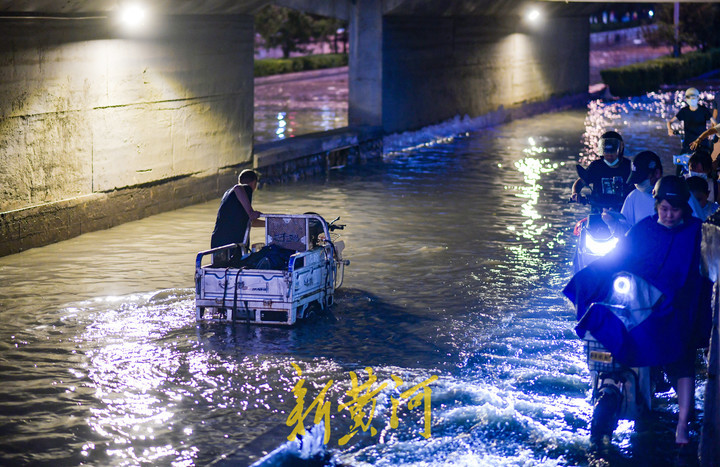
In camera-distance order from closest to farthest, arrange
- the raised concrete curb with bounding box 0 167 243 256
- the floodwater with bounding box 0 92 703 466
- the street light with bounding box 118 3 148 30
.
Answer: the floodwater with bounding box 0 92 703 466
the raised concrete curb with bounding box 0 167 243 256
the street light with bounding box 118 3 148 30

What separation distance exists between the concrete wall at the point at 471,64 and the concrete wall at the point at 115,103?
20.9 feet

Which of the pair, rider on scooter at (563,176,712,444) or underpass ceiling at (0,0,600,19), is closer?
rider on scooter at (563,176,712,444)

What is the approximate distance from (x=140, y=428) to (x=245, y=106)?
41.7 feet

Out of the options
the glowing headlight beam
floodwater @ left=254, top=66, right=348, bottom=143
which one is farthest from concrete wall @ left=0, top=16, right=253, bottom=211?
the glowing headlight beam

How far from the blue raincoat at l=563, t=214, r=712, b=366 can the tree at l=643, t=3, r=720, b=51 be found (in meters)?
50.8

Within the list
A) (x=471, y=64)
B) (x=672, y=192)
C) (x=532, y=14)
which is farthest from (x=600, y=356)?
(x=532, y=14)

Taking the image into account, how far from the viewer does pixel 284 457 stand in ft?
21.3

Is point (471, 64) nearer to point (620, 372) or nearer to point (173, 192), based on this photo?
point (173, 192)

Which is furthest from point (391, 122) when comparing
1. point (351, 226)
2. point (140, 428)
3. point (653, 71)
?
point (653, 71)

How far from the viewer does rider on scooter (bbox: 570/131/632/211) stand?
10031 mm

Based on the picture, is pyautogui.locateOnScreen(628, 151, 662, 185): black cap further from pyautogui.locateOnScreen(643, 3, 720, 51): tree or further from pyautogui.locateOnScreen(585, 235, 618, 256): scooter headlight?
pyautogui.locateOnScreen(643, 3, 720, 51): tree

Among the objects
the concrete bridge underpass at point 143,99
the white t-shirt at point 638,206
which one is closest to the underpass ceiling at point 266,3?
the concrete bridge underpass at point 143,99

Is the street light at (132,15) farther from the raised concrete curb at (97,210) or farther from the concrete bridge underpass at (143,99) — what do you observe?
the raised concrete curb at (97,210)

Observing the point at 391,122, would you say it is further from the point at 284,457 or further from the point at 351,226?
the point at 284,457
